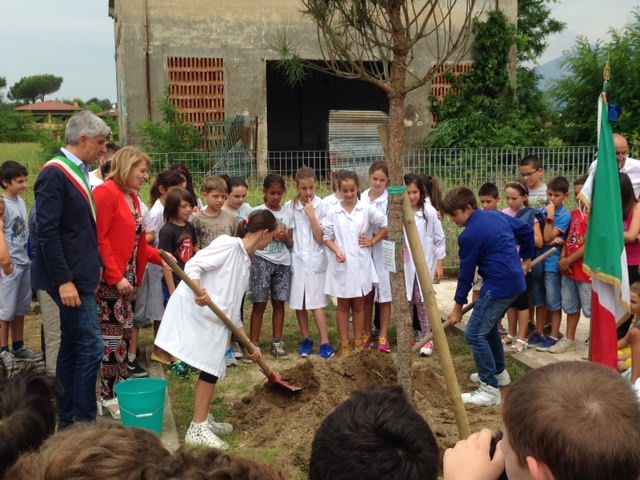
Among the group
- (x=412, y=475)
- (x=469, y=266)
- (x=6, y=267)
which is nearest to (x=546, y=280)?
(x=469, y=266)

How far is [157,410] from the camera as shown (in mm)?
4730

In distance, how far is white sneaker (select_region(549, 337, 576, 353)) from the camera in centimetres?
676

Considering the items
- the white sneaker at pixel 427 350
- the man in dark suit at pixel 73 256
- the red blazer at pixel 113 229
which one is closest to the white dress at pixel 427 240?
the white sneaker at pixel 427 350

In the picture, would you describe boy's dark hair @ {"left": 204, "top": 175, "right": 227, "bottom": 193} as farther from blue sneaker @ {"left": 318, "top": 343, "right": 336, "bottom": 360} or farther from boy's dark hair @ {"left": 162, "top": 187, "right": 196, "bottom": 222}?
blue sneaker @ {"left": 318, "top": 343, "right": 336, "bottom": 360}

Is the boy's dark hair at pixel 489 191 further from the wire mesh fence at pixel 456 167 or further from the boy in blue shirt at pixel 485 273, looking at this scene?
the wire mesh fence at pixel 456 167

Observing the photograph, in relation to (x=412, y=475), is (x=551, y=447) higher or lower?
higher

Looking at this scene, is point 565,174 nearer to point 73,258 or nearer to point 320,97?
point 73,258

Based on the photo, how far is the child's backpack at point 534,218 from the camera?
22.4ft

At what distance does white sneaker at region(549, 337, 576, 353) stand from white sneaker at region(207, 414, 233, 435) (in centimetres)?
333

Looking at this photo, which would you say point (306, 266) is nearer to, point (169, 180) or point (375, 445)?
point (169, 180)

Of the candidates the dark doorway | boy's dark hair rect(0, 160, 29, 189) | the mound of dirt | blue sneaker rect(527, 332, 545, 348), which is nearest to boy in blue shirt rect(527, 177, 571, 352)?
blue sneaker rect(527, 332, 545, 348)

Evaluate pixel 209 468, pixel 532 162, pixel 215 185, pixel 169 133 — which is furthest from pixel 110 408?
pixel 169 133

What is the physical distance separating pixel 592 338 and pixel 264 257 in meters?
3.17

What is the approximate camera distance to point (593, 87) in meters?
20.2
